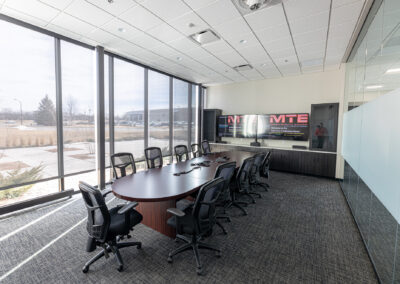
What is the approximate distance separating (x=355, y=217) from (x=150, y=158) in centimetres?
390

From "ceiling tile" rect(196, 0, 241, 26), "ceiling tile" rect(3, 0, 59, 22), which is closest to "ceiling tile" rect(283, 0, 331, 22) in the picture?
"ceiling tile" rect(196, 0, 241, 26)

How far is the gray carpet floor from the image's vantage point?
182 centimetres

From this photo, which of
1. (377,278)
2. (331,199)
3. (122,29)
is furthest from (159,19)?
(331,199)

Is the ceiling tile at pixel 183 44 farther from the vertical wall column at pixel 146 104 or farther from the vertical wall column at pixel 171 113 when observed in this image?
the vertical wall column at pixel 171 113

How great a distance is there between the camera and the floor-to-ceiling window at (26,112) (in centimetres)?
294

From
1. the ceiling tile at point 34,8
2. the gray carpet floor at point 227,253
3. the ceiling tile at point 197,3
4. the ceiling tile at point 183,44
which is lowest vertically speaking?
the gray carpet floor at point 227,253

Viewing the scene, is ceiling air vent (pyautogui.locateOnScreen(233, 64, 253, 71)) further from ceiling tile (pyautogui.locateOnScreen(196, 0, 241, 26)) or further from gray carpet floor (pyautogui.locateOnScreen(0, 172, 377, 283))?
gray carpet floor (pyautogui.locateOnScreen(0, 172, 377, 283))

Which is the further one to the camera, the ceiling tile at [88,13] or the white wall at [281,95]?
the white wall at [281,95]

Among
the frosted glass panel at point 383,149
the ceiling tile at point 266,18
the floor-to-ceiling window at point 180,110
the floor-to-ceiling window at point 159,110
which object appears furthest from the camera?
the floor-to-ceiling window at point 180,110

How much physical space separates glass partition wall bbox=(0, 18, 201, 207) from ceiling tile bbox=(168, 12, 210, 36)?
2182 millimetres

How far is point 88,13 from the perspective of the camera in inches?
108

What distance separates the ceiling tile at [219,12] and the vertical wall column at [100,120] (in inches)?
100

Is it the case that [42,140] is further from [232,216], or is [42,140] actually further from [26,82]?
[232,216]

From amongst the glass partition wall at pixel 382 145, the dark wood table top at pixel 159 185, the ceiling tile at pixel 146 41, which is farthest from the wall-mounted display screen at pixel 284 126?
the ceiling tile at pixel 146 41
